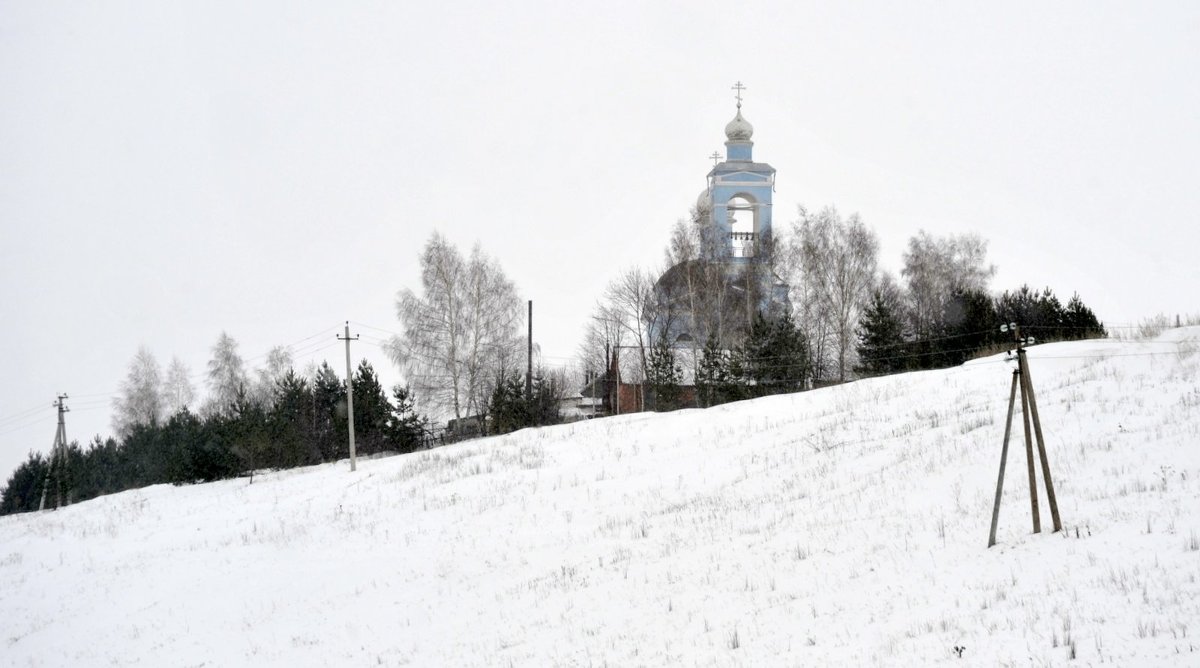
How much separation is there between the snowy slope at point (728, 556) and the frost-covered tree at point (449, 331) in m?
14.5

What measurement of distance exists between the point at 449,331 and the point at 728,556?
30130 millimetres

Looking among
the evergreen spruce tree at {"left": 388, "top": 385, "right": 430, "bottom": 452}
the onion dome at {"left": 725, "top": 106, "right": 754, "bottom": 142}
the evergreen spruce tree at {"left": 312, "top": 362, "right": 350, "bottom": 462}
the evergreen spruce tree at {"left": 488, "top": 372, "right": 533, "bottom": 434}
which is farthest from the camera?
the onion dome at {"left": 725, "top": 106, "right": 754, "bottom": 142}

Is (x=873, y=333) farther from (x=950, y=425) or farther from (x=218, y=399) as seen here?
(x=218, y=399)

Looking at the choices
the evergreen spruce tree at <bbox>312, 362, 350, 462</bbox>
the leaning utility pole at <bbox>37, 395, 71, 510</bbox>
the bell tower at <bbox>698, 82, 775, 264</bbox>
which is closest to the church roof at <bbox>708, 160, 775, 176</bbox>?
the bell tower at <bbox>698, 82, 775, 264</bbox>

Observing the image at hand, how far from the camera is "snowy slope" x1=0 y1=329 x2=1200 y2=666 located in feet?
26.4

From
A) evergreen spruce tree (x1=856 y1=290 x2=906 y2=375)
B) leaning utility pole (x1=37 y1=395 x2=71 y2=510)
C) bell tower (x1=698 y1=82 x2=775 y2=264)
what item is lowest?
leaning utility pole (x1=37 y1=395 x2=71 y2=510)

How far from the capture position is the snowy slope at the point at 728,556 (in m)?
8.04

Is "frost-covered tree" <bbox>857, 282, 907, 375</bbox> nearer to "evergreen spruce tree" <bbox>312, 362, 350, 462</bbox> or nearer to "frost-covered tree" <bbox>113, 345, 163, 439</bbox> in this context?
"evergreen spruce tree" <bbox>312, 362, 350, 462</bbox>

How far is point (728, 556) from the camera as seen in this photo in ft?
37.7

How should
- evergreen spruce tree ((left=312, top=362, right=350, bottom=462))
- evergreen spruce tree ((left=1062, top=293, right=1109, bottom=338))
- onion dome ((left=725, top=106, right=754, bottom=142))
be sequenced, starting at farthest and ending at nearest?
onion dome ((left=725, top=106, right=754, bottom=142)), evergreen spruce tree ((left=312, top=362, right=350, bottom=462)), evergreen spruce tree ((left=1062, top=293, right=1109, bottom=338))

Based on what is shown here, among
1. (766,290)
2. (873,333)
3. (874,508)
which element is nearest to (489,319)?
(766,290)

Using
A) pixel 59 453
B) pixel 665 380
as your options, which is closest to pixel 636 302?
pixel 665 380

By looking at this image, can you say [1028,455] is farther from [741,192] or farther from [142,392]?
[142,392]

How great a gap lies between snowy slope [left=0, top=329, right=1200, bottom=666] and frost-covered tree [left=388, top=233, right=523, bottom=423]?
14456 millimetres
